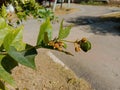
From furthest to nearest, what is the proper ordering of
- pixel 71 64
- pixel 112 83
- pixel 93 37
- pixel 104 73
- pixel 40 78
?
pixel 93 37 < pixel 71 64 < pixel 104 73 < pixel 112 83 < pixel 40 78

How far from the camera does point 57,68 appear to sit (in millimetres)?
8258

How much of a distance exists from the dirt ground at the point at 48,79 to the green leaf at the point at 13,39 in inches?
220

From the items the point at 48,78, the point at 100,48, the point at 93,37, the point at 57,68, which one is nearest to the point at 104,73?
the point at 57,68

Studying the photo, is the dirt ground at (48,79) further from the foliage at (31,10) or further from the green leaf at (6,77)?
the green leaf at (6,77)

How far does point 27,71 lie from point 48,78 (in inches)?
22.9

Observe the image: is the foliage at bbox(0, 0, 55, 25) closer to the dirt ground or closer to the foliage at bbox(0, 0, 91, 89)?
the foliage at bbox(0, 0, 91, 89)

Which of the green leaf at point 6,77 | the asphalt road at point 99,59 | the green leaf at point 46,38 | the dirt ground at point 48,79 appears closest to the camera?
the green leaf at point 6,77

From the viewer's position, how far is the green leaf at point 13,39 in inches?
31.4

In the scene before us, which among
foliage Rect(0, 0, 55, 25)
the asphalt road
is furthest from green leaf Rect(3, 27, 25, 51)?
the asphalt road

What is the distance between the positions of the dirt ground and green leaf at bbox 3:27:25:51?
18.4 ft

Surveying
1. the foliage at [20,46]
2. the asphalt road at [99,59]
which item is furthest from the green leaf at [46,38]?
the asphalt road at [99,59]

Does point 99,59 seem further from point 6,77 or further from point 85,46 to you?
point 6,77

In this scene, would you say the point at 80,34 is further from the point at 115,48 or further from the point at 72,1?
the point at 72,1

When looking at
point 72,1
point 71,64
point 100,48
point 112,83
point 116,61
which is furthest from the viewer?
point 72,1
